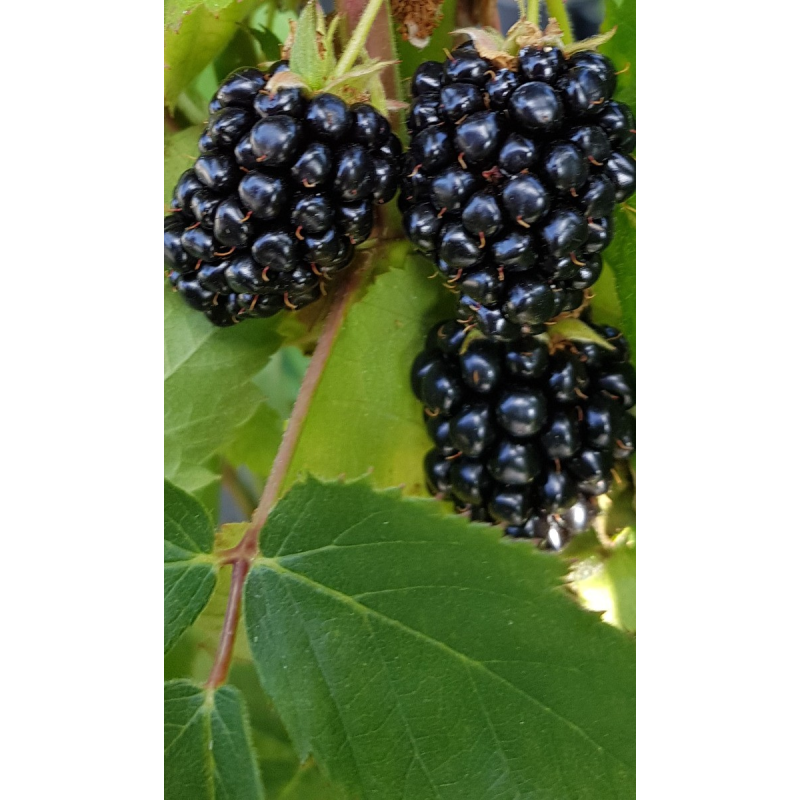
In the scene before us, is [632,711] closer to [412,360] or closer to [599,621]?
[599,621]

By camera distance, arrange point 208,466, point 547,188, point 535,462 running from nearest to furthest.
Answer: point 547,188
point 535,462
point 208,466

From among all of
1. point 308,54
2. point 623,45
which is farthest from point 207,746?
point 623,45

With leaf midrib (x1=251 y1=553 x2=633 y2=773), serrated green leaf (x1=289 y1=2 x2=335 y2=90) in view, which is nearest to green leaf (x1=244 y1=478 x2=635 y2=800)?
leaf midrib (x1=251 y1=553 x2=633 y2=773)

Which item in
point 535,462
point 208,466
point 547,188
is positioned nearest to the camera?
point 547,188

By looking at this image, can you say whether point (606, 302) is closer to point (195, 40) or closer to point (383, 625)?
point (383, 625)

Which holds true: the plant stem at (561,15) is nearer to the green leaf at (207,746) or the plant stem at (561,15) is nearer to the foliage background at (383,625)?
the foliage background at (383,625)
